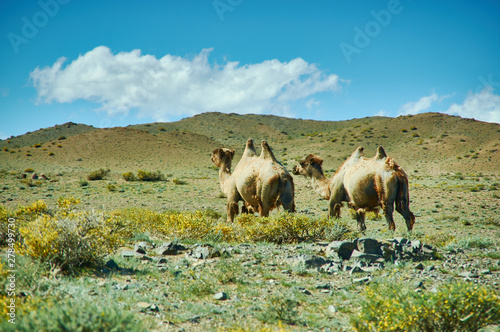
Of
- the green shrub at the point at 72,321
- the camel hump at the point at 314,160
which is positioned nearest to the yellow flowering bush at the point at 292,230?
the camel hump at the point at 314,160

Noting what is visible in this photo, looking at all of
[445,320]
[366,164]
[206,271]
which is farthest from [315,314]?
[366,164]

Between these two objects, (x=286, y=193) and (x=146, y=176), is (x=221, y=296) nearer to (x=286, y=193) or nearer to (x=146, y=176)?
(x=286, y=193)

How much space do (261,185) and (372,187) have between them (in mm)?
3539

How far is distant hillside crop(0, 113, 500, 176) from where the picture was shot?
168 feet

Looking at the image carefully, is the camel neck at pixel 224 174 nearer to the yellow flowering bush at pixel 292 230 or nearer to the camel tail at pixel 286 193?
the camel tail at pixel 286 193

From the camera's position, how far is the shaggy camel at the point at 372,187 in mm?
10531

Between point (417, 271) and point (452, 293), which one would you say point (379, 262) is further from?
point (452, 293)

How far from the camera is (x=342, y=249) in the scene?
753 centimetres

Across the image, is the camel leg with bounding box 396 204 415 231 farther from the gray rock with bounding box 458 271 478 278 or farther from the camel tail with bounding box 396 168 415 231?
the gray rock with bounding box 458 271 478 278

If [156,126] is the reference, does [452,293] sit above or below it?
below

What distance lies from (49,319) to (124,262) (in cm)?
353

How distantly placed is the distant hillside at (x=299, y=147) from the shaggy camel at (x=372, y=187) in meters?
34.3

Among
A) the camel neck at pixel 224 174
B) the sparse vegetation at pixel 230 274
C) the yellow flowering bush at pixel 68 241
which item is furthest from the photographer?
the camel neck at pixel 224 174

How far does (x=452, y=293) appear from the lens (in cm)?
402
